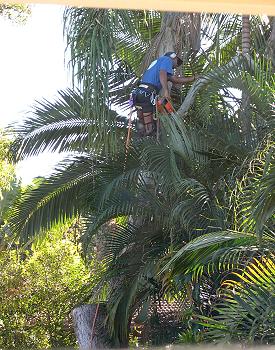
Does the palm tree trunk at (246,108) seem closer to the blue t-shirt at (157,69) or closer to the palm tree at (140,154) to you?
the palm tree at (140,154)

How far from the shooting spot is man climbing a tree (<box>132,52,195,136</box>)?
9438 mm

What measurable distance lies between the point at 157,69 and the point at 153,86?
0.73 ft

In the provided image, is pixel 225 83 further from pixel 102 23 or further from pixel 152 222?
pixel 152 222

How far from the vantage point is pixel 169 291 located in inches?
346

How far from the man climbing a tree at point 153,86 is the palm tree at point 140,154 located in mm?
302

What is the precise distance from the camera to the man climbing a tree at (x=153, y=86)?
9.44 m

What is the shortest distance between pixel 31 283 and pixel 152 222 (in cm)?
471

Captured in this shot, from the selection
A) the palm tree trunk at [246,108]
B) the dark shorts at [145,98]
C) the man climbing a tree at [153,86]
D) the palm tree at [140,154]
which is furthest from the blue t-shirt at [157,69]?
the palm tree trunk at [246,108]

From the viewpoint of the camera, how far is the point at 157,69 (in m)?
9.52

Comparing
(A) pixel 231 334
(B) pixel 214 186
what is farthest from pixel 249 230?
(B) pixel 214 186

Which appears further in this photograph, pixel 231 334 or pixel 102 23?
pixel 102 23

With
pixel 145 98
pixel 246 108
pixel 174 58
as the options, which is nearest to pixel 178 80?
pixel 174 58

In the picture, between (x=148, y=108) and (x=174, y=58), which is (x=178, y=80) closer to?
(x=174, y=58)

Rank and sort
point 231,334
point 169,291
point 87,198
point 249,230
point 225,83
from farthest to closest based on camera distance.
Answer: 1. point 87,198
2. point 169,291
3. point 225,83
4. point 249,230
5. point 231,334
